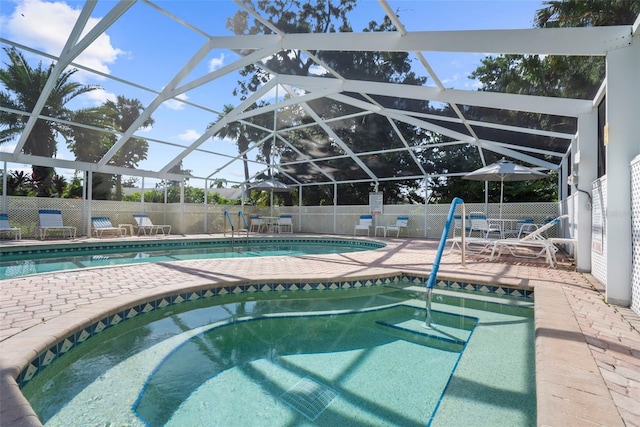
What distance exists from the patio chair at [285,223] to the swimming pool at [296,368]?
448 inches

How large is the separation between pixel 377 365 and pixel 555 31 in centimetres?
404

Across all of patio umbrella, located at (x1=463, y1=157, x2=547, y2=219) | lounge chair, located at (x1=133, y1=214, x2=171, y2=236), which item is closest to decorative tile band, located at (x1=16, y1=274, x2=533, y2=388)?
patio umbrella, located at (x1=463, y1=157, x2=547, y2=219)

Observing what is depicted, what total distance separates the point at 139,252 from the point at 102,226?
312cm

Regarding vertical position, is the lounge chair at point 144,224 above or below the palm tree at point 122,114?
below

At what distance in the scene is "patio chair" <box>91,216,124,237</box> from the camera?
10998 millimetres

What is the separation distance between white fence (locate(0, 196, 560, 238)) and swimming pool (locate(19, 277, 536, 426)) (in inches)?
346

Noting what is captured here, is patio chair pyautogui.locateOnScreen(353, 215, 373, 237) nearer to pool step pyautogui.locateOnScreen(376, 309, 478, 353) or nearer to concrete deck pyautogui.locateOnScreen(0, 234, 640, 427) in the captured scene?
concrete deck pyautogui.locateOnScreen(0, 234, 640, 427)

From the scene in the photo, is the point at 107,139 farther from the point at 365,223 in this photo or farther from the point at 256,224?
the point at 365,223

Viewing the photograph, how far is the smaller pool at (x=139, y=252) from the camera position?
6625 millimetres

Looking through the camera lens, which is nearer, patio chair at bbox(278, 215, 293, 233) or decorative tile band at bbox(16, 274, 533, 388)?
decorative tile band at bbox(16, 274, 533, 388)

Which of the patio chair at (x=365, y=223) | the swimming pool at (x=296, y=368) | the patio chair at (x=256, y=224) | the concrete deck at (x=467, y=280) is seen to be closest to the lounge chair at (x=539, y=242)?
the concrete deck at (x=467, y=280)

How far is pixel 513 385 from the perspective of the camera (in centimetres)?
217

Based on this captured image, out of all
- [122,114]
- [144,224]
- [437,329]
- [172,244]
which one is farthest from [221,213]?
[437,329]

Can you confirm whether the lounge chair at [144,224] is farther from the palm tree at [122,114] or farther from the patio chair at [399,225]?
the patio chair at [399,225]
